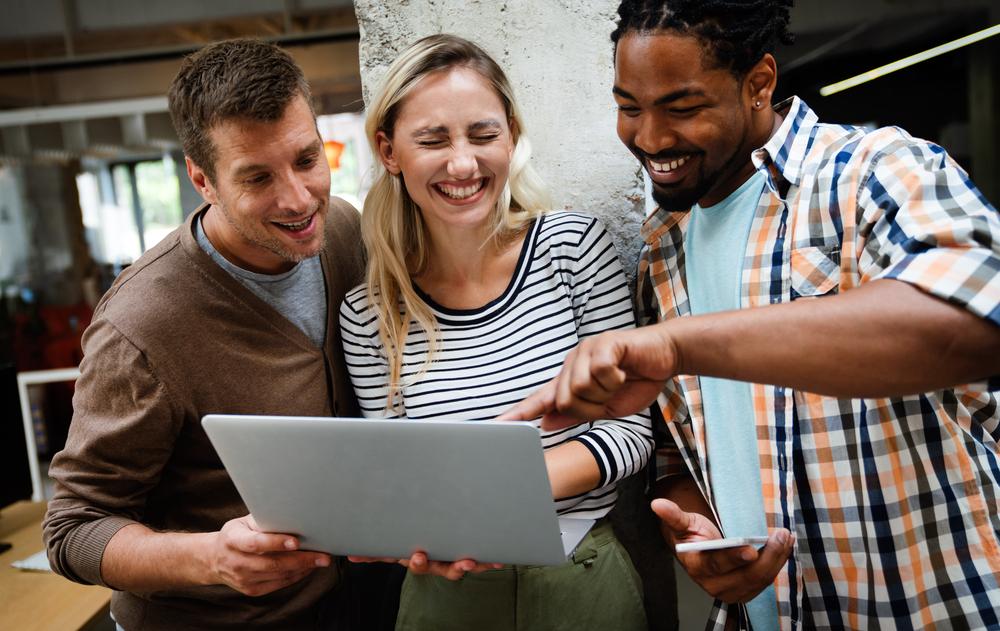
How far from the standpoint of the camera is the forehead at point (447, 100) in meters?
1.52

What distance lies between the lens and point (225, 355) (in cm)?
151

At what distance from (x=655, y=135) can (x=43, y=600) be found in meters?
2.33

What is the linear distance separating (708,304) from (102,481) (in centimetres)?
118

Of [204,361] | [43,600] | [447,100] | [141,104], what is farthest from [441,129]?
[141,104]

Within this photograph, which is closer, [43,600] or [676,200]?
[676,200]

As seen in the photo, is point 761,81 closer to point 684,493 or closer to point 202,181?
point 684,493

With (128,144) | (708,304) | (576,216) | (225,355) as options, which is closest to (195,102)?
(225,355)

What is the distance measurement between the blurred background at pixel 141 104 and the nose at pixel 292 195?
12.2 feet

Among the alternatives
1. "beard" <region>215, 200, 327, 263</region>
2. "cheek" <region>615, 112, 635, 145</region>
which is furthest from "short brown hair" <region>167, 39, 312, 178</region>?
"cheek" <region>615, 112, 635, 145</region>

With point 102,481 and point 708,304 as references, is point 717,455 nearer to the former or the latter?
point 708,304

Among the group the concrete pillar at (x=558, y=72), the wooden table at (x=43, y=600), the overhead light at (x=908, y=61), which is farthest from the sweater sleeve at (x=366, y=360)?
the overhead light at (x=908, y=61)

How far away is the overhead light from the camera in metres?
5.38

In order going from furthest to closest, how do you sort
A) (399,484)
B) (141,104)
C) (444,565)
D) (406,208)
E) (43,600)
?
1. (141,104)
2. (43,600)
3. (406,208)
4. (444,565)
5. (399,484)

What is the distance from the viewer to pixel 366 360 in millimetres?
1560
